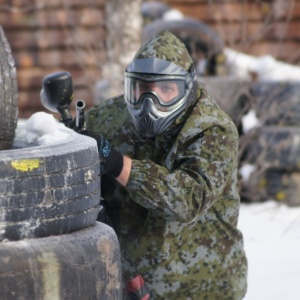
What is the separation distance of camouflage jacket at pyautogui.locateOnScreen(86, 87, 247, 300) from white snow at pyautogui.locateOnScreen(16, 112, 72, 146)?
358 mm

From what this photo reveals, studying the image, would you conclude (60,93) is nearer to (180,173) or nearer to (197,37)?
(180,173)

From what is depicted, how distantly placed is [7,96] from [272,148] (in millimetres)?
4595

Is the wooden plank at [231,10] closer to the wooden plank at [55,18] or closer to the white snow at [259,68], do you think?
the wooden plank at [55,18]

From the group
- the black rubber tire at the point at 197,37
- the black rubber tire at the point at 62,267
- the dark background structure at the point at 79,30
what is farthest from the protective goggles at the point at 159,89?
the dark background structure at the point at 79,30

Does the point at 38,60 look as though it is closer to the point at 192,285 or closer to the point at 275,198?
the point at 275,198

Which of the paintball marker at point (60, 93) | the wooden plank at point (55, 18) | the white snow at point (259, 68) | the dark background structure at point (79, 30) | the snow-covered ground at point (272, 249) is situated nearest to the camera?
the paintball marker at point (60, 93)

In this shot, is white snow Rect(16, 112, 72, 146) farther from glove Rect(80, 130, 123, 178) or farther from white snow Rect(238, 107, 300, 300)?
white snow Rect(238, 107, 300, 300)

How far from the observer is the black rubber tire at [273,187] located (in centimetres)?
789

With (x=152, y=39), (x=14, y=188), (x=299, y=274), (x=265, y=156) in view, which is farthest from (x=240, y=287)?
(x=265, y=156)

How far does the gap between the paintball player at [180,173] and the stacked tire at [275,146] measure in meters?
3.74

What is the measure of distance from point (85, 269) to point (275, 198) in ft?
16.6

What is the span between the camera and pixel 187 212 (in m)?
3.76

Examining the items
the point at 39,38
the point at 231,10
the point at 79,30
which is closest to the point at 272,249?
the point at 231,10

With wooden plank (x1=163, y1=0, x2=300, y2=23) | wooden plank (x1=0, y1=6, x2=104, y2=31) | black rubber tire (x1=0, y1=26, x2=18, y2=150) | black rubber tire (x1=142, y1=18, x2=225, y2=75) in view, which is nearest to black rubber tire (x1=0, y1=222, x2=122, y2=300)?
black rubber tire (x1=0, y1=26, x2=18, y2=150)
